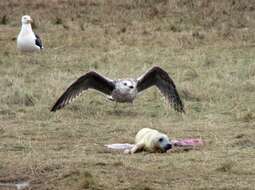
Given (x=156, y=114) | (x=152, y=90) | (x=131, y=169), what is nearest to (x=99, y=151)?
(x=131, y=169)

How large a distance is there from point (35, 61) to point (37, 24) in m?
5.23

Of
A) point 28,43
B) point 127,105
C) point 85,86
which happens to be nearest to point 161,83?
point 127,105

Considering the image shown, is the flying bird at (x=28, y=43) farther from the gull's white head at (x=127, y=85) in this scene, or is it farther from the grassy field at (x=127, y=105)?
the gull's white head at (x=127, y=85)

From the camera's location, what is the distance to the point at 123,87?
12.1 m

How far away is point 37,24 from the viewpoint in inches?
851

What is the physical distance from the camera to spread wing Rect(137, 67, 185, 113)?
12.4 metres

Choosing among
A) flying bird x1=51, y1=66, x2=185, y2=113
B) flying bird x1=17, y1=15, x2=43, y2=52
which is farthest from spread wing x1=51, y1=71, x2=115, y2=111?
flying bird x1=17, y1=15, x2=43, y2=52

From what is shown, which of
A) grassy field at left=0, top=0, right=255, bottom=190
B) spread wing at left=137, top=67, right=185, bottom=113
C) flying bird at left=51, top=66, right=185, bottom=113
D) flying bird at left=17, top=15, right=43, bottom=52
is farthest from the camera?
flying bird at left=17, top=15, right=43, bottom=52

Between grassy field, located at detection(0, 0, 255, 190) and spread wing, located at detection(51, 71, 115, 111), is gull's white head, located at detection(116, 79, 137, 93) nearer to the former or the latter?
spread wing, located at detection(51, 71, 115, 111)

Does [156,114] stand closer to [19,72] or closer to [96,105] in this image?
[96,105]

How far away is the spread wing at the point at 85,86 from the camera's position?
39.1 feet

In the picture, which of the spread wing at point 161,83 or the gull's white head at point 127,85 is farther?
the spread wing at point 161,83

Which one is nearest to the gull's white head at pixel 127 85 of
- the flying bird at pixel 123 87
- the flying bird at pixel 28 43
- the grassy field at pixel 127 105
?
the flying bird at pixel 123 87

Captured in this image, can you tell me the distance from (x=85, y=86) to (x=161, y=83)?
96cm
